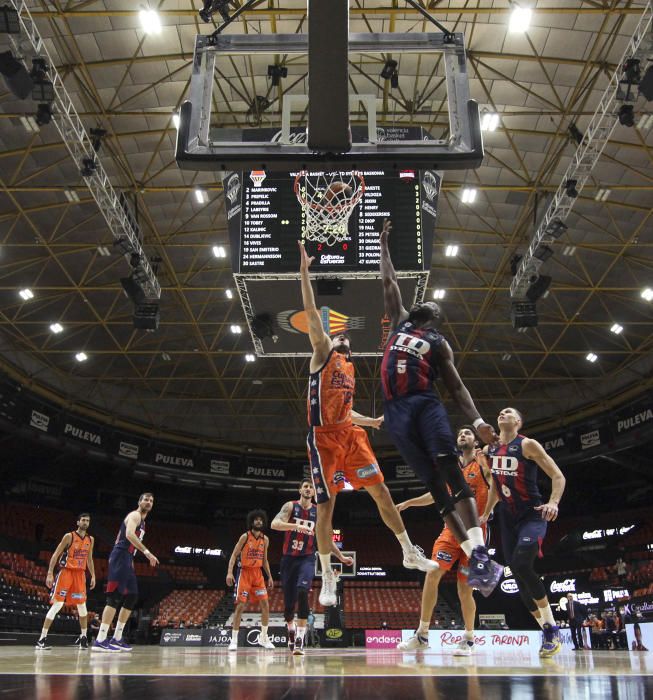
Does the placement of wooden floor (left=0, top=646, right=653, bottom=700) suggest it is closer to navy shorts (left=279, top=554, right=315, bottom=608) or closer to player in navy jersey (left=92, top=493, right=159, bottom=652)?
navy shorts (left=279, top=554, right=315, bottom=608)

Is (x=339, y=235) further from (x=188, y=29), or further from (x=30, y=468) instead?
(x=30, y=468)

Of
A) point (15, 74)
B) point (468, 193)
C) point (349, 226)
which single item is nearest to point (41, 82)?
point (15, 74)

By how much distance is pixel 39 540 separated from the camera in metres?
26.6

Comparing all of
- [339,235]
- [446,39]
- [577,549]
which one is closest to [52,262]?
[339,235]

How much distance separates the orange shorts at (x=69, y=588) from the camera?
424 inches

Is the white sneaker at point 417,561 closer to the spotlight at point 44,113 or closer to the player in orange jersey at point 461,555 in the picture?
the player in orange jersey at point 461,555

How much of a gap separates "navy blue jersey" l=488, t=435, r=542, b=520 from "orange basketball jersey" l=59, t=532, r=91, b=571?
7.55 m

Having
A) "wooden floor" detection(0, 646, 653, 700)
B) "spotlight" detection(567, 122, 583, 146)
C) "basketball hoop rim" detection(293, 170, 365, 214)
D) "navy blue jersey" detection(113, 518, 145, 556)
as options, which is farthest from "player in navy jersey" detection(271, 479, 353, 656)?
"spotlight" detection(567, 122, 583, 146)

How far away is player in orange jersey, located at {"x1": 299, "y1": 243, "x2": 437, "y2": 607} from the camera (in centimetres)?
530

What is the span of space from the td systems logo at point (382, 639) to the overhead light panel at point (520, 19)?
14820 mm

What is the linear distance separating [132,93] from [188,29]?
2.23 metres

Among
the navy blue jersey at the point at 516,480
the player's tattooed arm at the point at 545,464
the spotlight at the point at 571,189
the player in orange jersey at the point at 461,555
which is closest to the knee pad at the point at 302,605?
the player in orange jersey at the point at 461,555

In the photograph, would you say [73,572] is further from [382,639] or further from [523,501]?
[382,639]

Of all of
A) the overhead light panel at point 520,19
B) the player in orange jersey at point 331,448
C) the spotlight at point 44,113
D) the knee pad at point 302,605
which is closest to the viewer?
the player in orange jersey at point 331,448
